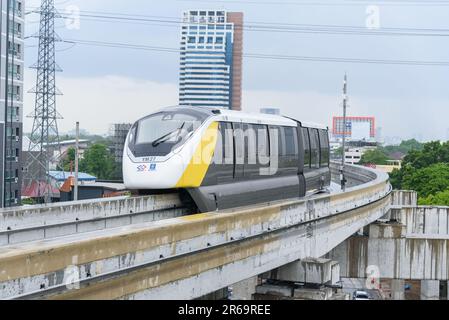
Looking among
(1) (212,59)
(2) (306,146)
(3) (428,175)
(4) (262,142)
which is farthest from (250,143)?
(1) (212,59)

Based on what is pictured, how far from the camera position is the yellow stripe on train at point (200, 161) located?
1413cm

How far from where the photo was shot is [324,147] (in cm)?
2459

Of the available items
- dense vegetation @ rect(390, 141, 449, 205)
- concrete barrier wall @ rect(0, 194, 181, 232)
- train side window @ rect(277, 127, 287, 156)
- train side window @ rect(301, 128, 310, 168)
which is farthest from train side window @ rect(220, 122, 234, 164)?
dense vegetation @ rect(390, 141, 449, 205)

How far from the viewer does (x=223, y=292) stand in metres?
15.3

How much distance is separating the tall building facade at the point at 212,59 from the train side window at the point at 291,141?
407ft

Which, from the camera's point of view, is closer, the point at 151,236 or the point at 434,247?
the point at 151,236

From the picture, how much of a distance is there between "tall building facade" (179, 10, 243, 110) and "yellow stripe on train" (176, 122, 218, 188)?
425ft

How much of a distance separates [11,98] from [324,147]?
30.7 meters

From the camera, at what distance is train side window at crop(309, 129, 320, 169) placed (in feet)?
74.2

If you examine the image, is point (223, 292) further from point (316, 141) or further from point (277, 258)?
point (316, 141)

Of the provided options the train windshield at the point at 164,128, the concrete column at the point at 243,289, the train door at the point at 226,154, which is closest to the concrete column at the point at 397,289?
the concrete column at the point at 243,289

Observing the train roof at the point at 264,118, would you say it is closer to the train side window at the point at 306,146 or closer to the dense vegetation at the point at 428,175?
the train side window at the point at 306,146
